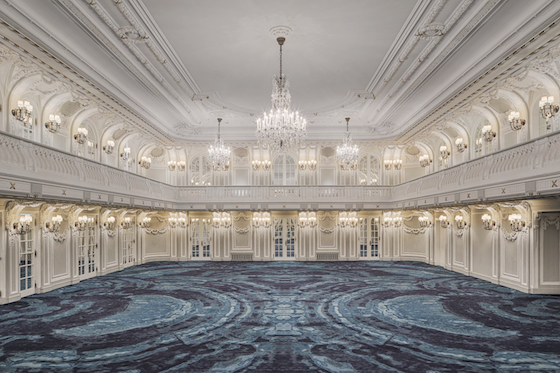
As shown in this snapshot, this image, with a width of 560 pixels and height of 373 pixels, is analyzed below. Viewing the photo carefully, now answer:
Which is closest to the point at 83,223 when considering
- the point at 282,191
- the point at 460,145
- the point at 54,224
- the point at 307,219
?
the point at 54,224

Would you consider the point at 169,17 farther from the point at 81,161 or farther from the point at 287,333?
the point at 287,333

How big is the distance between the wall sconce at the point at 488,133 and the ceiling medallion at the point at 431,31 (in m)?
5.84

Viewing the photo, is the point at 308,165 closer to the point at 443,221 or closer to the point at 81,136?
the point at 443,221

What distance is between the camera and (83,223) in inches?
560

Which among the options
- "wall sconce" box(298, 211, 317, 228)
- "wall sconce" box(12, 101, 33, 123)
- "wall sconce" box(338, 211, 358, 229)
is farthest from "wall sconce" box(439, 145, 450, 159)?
"wall sconce" box(12, 101, 33, 123)

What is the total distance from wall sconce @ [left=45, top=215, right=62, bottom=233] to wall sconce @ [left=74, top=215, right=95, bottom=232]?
1.14 meters

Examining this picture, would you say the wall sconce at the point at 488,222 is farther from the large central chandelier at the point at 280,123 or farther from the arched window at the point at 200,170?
the arched window at the point at 200,170

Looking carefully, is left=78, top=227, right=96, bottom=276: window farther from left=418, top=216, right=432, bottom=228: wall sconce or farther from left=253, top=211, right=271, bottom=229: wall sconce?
left=418, top=216, right=432, bottom=228: wall sconce

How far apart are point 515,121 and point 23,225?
52.5 ft

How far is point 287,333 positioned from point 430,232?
13700mm

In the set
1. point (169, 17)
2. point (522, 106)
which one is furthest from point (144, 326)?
point (522, 106)

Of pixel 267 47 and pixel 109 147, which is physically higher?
pixel 267 47

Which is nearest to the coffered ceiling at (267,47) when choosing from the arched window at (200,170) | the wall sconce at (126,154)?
the wall sconce at (126,154)

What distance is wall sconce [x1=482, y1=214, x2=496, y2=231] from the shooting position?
1346 centimetres
